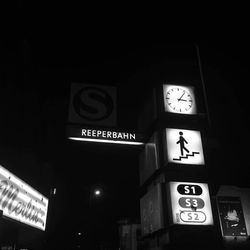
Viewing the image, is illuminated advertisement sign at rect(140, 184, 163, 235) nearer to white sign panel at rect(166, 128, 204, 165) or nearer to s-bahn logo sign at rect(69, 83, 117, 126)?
white sign panel at rect(166, 128, 204, 165)

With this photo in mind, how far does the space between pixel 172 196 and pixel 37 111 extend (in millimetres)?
7804

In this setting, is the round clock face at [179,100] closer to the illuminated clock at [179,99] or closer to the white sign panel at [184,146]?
the illuminated clock at [179,99]

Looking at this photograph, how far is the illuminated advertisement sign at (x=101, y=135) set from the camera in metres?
7.96

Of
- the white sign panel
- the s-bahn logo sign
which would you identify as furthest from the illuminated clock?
the s-bahn logo sign

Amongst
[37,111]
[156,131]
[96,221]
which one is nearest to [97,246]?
[96,221]

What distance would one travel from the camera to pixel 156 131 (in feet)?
29.7

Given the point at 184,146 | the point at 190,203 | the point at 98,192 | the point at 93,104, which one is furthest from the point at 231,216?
the point at 98,192

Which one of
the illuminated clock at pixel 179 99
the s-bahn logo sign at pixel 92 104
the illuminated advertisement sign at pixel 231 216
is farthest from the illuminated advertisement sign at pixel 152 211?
the illuminated advertisement sign at pixel 231 216

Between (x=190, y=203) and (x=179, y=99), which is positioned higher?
(x=179, y=99)

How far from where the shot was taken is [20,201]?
7809mm

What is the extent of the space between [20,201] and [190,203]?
4919 mm

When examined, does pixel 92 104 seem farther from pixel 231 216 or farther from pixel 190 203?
pixel 231 216

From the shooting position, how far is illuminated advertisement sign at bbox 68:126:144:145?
796 centimetres

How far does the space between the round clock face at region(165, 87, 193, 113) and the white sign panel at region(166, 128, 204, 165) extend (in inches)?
36.6
